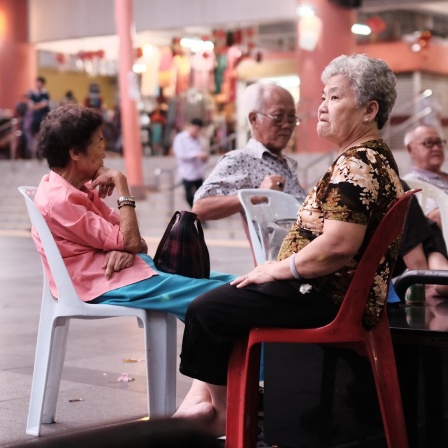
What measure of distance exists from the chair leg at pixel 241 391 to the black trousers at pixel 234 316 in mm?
35

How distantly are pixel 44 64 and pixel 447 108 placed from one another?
13201 millimetres

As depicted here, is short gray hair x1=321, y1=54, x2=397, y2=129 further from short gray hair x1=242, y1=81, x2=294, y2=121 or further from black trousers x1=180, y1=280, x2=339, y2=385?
short gray hair x1=242, y1=81, x2=294, y2=121

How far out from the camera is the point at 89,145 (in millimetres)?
3846

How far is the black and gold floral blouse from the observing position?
287 centimetres

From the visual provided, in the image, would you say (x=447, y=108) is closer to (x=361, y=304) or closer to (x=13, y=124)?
(x=13, y=124)

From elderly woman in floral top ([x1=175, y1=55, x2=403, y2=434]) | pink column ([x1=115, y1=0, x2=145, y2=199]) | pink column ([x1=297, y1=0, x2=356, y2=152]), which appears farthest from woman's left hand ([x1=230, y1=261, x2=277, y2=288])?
pink column ([x1=297, y1=0, x2=356, y2=152])

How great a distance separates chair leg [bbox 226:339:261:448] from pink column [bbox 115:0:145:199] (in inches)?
698

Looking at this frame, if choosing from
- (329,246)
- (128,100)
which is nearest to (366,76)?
(329,246)

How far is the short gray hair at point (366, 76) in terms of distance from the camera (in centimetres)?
303

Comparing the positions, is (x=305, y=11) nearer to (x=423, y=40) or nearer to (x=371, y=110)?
(x=423, y=40)

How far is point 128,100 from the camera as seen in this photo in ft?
69.9

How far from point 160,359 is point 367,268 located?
1.07m

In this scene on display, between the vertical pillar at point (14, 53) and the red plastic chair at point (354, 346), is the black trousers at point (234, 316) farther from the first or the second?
the vertical pillar at point (14, 53)

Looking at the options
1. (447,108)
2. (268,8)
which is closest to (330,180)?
(268,8)
